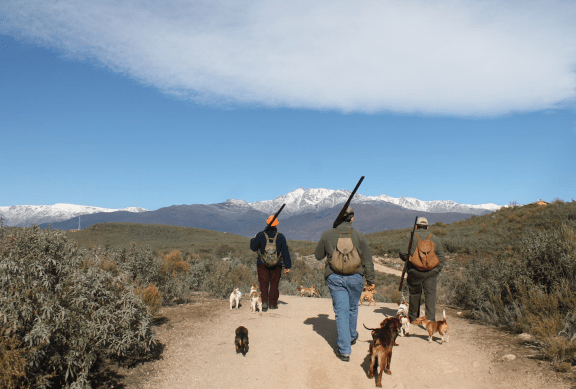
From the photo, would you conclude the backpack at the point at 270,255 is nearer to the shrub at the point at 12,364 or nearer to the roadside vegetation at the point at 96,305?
the roadside vegetation at the point at 96,305

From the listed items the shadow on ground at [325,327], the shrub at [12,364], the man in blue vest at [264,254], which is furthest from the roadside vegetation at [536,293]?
the shrub at [12,364]

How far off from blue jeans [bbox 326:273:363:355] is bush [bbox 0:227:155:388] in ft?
9.84

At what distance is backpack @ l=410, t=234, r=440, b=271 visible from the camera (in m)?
7.03

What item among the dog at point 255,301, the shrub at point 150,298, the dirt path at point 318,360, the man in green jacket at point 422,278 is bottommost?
the dirt path at point 318,360

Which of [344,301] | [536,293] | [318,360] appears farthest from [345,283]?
[536,293]

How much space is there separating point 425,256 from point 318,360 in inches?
112

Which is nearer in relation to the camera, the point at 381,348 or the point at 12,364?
the point at 12,364

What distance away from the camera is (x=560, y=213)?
28.0 meters

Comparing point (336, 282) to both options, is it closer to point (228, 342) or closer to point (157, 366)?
point (228, 342)

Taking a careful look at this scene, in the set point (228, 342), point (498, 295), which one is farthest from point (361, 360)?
point (498, 295)

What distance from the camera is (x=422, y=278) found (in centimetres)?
720

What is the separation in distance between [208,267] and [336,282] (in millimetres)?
9496

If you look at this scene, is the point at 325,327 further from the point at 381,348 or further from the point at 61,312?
the point at 61,312

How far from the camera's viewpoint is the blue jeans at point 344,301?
5.74 m
